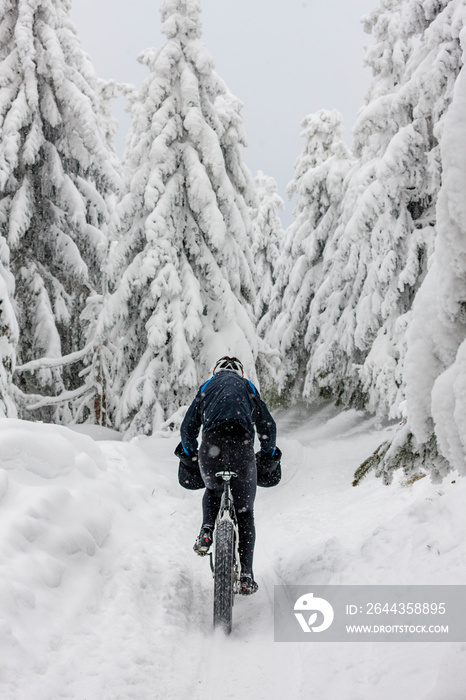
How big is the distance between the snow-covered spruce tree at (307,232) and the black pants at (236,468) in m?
16.6

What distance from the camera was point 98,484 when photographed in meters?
6.16

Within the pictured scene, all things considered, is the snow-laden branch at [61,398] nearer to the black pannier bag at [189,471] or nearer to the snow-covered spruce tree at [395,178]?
the snow-covered spruce tree at [395,178]

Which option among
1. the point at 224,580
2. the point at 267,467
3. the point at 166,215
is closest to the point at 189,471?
the point at 267,467

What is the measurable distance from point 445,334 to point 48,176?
46.4ft

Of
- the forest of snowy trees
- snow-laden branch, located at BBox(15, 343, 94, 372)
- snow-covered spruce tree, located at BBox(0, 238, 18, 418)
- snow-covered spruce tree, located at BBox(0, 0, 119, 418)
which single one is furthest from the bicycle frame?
snow-covered spruce tree, located at BBox(0, 0, 119, 418)

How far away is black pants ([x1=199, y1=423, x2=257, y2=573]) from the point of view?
13.9 ft

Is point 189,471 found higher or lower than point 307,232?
lower

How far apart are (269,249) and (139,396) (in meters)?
21.3

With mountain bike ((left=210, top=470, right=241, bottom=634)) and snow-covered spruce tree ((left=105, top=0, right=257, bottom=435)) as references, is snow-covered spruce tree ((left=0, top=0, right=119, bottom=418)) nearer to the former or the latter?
snow-covered spruce tree ((left=105, top=0, right=257, bottom=435))

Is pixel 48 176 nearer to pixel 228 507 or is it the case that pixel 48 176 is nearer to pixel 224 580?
pixel 228 507

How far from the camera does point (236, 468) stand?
4.26 metres

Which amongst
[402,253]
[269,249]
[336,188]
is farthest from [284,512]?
[269,249]

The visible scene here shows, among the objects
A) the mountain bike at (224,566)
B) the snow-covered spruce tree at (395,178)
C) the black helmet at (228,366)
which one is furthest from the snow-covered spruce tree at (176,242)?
the mountain bike at (224,566)

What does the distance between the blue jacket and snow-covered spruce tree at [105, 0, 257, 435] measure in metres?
7.78
